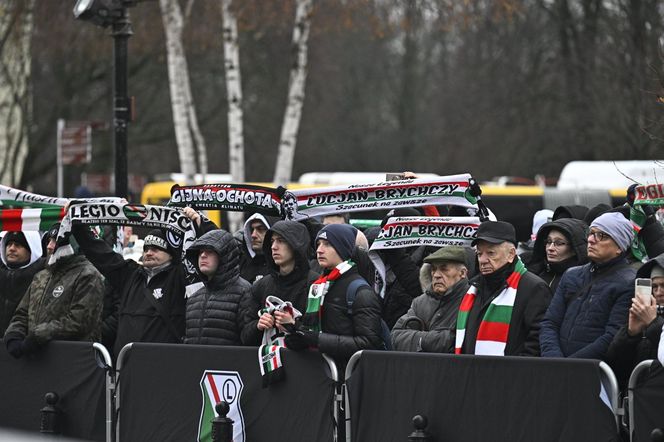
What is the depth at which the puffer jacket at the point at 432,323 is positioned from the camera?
839cm

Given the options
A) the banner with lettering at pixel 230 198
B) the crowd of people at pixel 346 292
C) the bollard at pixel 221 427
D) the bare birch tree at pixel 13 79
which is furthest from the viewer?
the bare birch tree at pixel 13 79

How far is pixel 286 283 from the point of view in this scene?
353 inches

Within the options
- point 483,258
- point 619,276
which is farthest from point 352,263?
point 619,276

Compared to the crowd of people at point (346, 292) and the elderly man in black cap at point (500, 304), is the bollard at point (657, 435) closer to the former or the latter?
the crowd of people at point (346, 292)

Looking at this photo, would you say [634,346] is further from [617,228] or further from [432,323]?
[432,323]

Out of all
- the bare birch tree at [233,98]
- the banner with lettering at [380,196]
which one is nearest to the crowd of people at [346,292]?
the banner with lettering at [380,196]

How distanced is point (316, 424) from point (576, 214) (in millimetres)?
2990

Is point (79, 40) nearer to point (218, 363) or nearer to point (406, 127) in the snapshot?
point (406, 127)

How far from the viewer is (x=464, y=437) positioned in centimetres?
784

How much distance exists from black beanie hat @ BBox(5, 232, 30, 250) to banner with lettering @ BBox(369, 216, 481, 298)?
293cm

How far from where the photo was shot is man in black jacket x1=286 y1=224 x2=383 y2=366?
8.38 m

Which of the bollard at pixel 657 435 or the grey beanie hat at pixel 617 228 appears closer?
the bollard at pixel 657 435

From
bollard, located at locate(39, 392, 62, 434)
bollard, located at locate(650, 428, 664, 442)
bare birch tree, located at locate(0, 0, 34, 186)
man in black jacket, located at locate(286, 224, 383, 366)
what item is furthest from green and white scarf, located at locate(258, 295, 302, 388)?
bare birch tree, located at locate(0, 0, 34, 186)

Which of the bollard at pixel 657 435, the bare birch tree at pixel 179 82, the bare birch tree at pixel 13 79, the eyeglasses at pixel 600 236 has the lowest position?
the bollard at pixel 657 435
